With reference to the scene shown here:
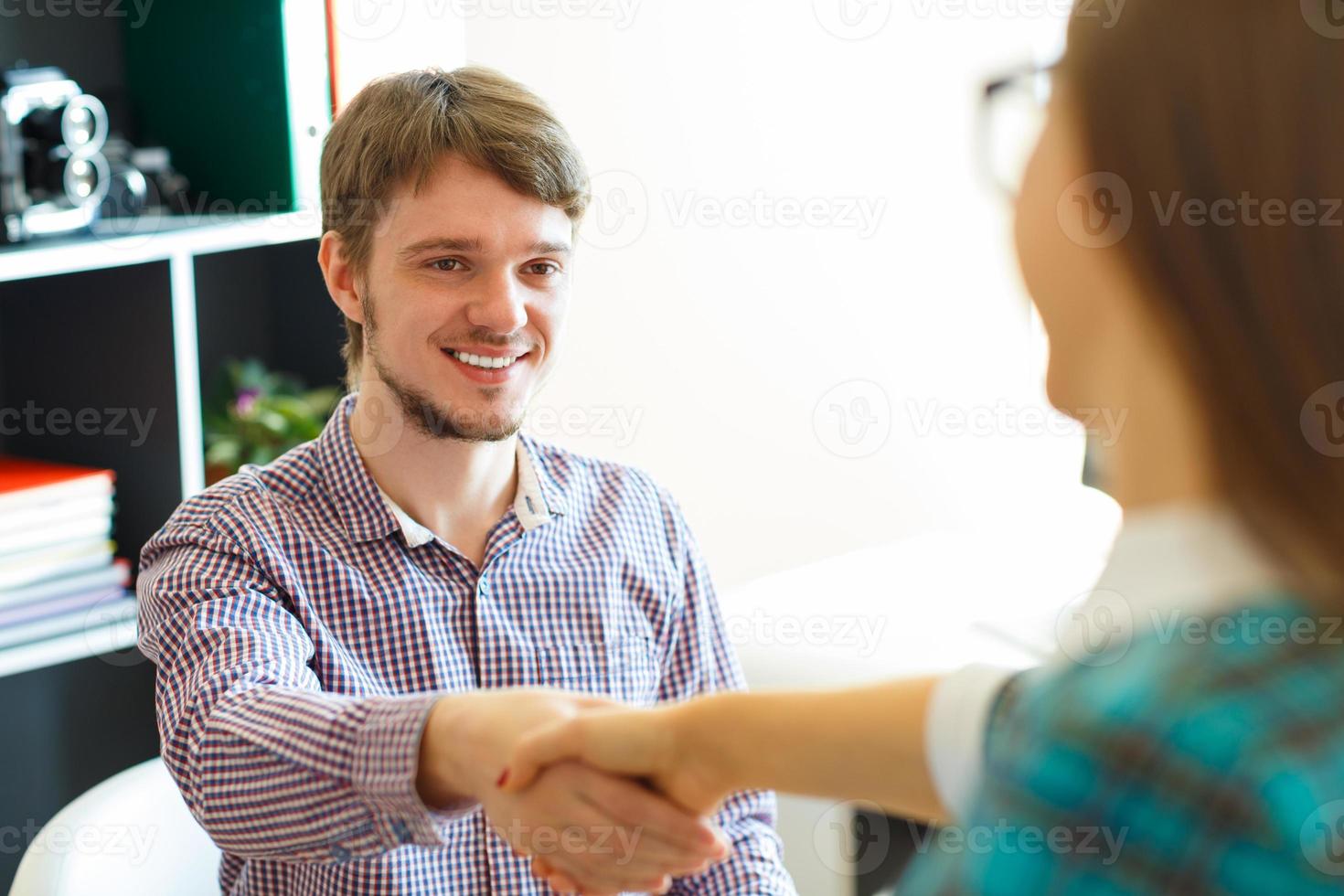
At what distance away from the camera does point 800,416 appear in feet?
9.50

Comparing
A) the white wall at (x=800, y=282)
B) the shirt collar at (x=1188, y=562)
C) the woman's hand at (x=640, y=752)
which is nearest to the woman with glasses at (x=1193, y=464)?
the shirt collar at (x=1188, y=562)

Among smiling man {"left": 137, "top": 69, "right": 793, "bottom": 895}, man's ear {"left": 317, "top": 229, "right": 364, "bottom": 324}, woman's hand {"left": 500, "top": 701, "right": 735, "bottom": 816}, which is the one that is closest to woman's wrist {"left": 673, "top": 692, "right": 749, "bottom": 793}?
woman's hand {"left": 500, "top": 701, "right": 735, "bottom": 816}

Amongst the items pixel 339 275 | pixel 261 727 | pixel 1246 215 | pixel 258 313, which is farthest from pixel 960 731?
pixel 258 313

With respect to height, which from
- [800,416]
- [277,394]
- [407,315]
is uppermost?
[407,315]

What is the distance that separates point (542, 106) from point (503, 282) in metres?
0.19

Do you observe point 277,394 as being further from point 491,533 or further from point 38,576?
point 491,533

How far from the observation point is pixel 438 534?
148cm

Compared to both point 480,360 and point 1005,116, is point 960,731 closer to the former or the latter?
point 1005,116

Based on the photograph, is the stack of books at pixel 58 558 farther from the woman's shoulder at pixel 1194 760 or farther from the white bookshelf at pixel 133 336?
the woman's shoulder at pixel 1194 760

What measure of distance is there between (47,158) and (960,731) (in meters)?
1.57

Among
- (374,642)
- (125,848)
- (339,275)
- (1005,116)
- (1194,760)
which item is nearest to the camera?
(1194,760)

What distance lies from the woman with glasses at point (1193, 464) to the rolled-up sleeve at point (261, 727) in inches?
21.4

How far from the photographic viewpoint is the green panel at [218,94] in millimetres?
1989

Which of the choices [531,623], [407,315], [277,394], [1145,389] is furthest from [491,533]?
[1145,389]
